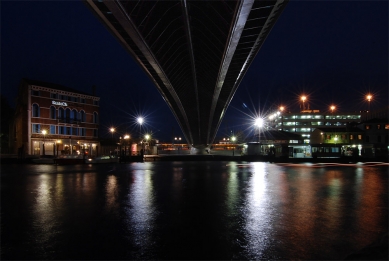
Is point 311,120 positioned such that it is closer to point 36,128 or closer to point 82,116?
point 82,116

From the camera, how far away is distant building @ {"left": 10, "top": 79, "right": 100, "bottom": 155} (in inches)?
1935

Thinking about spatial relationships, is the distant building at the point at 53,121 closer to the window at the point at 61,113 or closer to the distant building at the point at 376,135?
the window at the point at 61,113

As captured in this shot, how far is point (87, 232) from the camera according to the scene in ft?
21.5

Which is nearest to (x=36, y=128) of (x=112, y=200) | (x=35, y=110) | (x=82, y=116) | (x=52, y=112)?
(x=35, y=110)

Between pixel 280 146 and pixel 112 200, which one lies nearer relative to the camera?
pixel 112 200

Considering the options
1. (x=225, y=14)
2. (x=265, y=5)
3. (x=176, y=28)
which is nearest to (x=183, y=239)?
(x=265, y=5)

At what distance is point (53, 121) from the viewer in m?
52.3

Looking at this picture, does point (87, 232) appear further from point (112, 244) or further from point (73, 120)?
point (73, 120)

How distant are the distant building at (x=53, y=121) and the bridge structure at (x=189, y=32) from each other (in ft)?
86.7

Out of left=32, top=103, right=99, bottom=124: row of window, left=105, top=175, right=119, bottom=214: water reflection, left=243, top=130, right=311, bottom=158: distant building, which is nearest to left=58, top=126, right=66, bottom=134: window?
left=32, top=103, right=99, bottom=124: row of window

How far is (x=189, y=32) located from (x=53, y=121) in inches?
1581

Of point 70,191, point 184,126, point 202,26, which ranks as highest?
point 202,26

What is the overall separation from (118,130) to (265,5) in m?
95.0

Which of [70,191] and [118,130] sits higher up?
[118,130]
